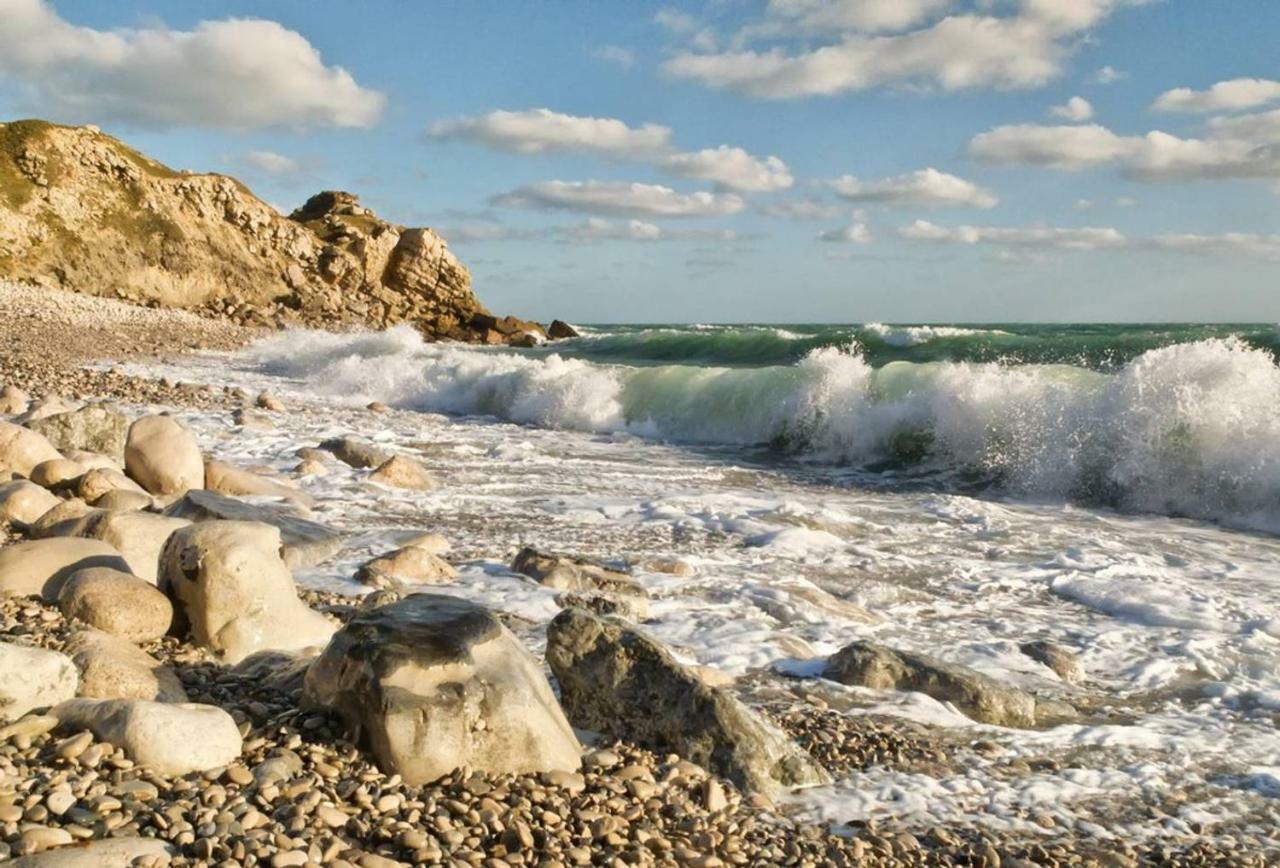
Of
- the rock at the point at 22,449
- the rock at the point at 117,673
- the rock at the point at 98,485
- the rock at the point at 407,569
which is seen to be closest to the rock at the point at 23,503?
the rock at the point at 98,485

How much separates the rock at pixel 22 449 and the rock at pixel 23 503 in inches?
33.9

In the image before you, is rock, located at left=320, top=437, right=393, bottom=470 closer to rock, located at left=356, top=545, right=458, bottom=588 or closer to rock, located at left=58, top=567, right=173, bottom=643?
rock, located at left=356, top=545, right=458, bottom=588

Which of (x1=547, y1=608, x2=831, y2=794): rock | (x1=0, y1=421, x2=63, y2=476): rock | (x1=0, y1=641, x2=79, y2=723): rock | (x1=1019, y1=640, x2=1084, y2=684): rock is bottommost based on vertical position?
(x1=1019, y1=640, x2=1084, y2=684): rock

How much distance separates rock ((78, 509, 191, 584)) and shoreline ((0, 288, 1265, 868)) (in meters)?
0.68

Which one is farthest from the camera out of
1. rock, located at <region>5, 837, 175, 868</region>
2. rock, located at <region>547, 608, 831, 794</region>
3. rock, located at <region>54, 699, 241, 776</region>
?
rock, located at <region>547, 608, 831, 794</region>

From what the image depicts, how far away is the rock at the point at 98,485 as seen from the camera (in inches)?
228

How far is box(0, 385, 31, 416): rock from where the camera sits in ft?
28.1

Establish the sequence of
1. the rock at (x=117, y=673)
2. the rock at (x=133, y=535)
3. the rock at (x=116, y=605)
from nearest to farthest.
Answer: the rock at (x=117, y=673), the rock at (x=116, y=605), the rock at (x=133, y=535)

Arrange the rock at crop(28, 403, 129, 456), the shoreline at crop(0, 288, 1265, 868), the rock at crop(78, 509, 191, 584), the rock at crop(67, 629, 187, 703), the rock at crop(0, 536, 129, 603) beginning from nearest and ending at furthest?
the shoreline at crop(0, 288, 1265, 868) < the rock at crop(67, 629, 187, 703) < the rock at crop(0, 536, 129, 603) < the rock at crop(78, 509, 191, 584) < the rock at crop(28, 403, 129, 456)

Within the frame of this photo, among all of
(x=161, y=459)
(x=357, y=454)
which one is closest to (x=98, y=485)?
(x=161, y=459)

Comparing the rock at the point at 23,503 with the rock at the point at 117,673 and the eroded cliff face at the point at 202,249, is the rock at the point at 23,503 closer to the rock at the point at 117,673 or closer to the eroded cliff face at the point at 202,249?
the rock at the point at 117,673

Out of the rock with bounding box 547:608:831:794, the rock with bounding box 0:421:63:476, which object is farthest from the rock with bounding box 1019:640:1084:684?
the rock with bounding box 0:421:63:476

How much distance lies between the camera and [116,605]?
377cm

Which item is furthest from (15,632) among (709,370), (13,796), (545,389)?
(709,370)
